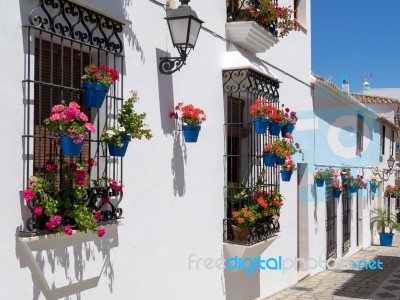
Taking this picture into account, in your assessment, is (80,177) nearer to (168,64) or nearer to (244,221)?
(168,64)

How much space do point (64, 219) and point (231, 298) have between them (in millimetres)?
3950

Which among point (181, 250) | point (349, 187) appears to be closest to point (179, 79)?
point (181, 250)

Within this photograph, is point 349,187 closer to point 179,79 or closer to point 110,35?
point 179,79

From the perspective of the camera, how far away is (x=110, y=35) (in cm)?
497

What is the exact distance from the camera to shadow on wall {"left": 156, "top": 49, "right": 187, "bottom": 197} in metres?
5.82

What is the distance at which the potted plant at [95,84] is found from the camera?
14.6 ft

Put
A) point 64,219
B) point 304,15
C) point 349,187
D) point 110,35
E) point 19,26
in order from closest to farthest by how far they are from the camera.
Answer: point 19,26 → point 64,219 → point 110,35 → point 304,15 → point 349,187

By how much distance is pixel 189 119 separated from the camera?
19.8 ft

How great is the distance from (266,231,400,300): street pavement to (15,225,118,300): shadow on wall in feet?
15.9

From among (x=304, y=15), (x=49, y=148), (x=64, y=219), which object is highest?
(x=304, y=15)

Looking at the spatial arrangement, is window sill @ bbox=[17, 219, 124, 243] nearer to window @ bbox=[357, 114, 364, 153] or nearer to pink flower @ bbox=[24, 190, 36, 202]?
pink flower @ bbox=[24, 190, 36, 202]

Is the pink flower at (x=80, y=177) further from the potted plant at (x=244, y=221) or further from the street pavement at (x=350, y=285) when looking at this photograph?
the street pavement at (x=350, y=285)

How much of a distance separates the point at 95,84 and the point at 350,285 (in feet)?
27.4

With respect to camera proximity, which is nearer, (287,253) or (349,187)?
(287,253)
